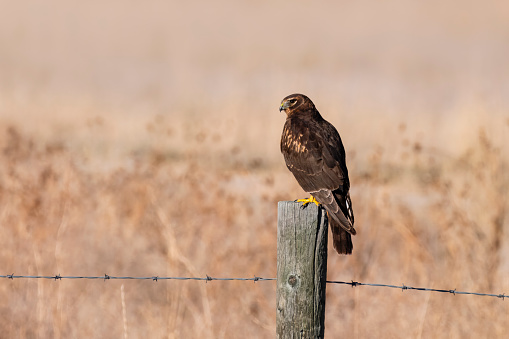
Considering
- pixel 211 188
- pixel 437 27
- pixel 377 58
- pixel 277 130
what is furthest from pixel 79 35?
pixel 211 188

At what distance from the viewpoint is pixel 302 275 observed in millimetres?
3861

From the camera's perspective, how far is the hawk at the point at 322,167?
4773 millimetres

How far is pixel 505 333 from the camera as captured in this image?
605 cm

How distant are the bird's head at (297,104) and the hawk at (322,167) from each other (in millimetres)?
121

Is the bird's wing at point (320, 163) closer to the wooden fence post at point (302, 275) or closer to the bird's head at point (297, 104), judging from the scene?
the bird's head at point (297, 104)

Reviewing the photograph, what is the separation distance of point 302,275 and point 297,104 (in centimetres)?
234

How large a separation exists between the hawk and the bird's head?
121mm

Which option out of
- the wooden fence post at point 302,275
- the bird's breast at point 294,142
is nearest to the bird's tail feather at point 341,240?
the bird's breast at point 294,142

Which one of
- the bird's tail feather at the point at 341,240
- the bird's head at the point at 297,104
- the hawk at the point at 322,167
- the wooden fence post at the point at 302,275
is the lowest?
the wooden fence post at the point at 302,275

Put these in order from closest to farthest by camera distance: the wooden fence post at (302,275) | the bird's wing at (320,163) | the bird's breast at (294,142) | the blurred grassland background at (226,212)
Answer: the wooden fence post at (302,275) < the bird's wing at (320,163) < the bird's breast at (294,142) < the blurred grassland background at (226,212)

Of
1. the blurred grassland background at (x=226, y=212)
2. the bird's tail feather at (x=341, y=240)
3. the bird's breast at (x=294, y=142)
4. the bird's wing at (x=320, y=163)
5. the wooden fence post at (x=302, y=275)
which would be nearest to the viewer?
the wooden fence post at (x=302, y=275)

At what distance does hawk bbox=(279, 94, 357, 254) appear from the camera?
15.7ft

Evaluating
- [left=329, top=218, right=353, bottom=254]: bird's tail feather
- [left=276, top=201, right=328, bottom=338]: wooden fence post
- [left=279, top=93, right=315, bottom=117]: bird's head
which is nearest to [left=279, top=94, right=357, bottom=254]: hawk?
[left=329, top=218, right=353, bottom=254]: bird's tail feather

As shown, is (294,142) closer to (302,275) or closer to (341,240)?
(341,240)
